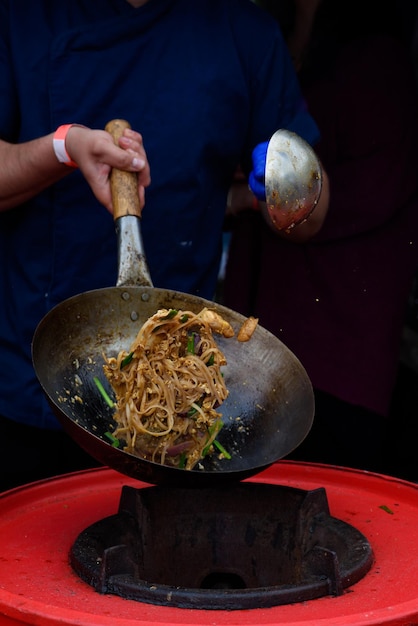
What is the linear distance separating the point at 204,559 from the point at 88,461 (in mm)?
554

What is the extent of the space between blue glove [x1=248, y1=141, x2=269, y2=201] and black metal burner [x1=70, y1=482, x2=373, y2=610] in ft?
2.17

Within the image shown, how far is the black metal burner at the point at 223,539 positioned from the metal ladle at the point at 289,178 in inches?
23.1

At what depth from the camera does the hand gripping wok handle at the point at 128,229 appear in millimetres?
1998

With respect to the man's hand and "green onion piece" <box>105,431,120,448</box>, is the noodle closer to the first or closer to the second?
"green onion piece" <box>105,431,120,448</box>

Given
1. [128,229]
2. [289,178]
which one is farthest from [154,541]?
[289,178]

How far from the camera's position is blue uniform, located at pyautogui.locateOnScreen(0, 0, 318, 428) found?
2316 millimetres

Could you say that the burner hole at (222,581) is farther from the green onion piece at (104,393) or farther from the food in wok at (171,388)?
the green onion piece at (104,393)

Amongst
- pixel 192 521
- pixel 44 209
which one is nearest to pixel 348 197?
pixel 44 209

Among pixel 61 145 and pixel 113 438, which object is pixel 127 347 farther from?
pixel 61 145

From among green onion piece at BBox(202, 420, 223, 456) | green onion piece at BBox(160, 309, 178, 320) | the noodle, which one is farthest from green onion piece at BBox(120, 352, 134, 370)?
green onion piece at BBox(202, 420, 223, 456)

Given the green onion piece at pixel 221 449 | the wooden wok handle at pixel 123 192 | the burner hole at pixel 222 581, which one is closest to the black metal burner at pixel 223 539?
the burner hole at pixel 222 581

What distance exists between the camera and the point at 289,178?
1984mm

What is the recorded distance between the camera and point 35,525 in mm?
2078

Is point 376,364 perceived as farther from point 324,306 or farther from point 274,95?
point 274,95
